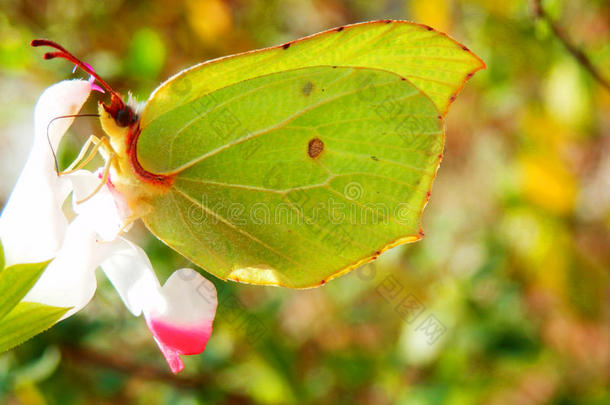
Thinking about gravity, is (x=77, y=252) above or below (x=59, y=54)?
below

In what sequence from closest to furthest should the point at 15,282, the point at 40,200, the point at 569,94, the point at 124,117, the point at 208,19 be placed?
1. the point at 15,282
2. the point at 40,200
3. the point at 124,117
4. the point at 569,94
5. the point at 208,19

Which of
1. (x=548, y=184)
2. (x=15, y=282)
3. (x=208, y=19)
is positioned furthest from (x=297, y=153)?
(x=208, y=19)

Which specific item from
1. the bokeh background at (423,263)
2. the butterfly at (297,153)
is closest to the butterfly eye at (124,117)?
the butterfly at (297,153)

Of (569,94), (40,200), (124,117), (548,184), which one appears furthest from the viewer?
(548,184)

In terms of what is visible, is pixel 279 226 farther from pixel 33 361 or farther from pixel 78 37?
pixel 78 37

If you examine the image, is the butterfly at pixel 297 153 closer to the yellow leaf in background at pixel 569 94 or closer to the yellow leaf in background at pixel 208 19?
the yellow leaf in background at pixel 569 94

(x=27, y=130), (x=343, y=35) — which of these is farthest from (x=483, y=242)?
(x=27, y=130)

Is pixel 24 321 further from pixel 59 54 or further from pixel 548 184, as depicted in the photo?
pixel 548 184
